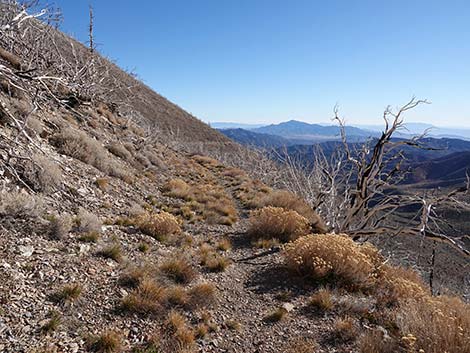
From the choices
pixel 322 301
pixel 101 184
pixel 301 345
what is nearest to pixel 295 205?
pixel 101 184

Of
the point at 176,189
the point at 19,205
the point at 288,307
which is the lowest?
the point at 288,307

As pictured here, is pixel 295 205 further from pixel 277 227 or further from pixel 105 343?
pixel 105 343

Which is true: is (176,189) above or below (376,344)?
above

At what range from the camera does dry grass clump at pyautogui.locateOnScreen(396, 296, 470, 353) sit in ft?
12.9

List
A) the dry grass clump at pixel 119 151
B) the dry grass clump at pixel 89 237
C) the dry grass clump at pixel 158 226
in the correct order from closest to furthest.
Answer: the dry grass clump at pixel 89 237
the dry grass clump at pixel 158 226
the dry grass clump at pixel 119 151

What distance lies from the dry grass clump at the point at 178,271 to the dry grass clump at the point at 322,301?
215 centimetres

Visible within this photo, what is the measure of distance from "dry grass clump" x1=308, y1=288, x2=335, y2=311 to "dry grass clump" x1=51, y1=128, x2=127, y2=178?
25.4 ft

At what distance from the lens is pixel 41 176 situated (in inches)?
271

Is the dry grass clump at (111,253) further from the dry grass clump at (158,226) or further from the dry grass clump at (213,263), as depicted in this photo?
the dry grass clump at (213,263)

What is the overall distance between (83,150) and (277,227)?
6.55 m

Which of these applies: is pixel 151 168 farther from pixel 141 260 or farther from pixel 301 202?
pixel 141 260

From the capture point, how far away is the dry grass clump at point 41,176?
6.73m

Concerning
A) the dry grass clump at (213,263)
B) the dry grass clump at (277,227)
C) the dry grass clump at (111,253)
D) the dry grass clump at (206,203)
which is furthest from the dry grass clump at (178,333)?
the dry grass clump at (206,203)

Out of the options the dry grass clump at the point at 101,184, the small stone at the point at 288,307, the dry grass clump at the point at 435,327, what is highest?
the dry grass clump at the point at 101,184
